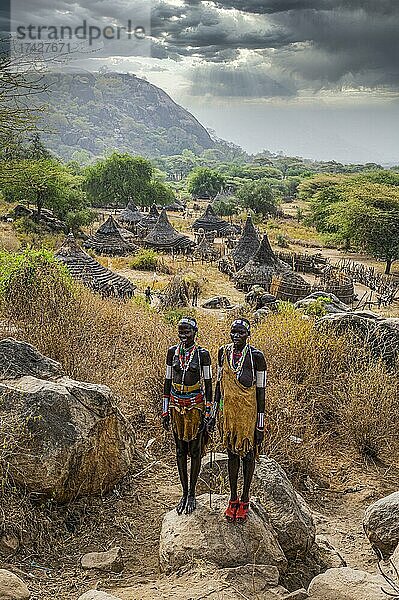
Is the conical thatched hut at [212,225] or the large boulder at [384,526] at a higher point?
the large boulder at [384,526]

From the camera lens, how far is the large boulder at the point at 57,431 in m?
4.88

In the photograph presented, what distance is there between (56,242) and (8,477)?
22.0 metres

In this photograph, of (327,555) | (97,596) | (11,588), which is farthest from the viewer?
(327,555)

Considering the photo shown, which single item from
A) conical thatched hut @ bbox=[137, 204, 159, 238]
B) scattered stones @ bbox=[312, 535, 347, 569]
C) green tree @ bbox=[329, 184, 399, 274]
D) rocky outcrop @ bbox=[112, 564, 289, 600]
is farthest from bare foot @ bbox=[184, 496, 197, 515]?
→ conical thatched hut @ bbox=[137, 204, 159, 238]

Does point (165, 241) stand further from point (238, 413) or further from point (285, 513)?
point (238, 413)

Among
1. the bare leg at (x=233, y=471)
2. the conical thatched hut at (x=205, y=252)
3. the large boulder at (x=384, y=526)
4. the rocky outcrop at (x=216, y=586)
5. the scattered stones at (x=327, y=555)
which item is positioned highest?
the bare leg at (x=233, y=471)

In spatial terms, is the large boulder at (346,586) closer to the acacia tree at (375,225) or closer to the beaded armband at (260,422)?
the beaded armband at (260,422)

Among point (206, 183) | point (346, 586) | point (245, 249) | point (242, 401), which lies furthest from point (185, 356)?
point (206, 183)

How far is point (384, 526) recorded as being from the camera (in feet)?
17.0

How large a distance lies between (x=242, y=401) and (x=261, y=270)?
17431 mm

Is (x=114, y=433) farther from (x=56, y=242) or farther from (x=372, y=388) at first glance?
(x=56, y=242)

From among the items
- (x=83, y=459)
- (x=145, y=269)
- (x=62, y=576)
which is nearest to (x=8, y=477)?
(x=83, y=459)

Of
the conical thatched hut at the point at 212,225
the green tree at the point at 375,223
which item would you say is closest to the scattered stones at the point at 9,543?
the green tree at the point at 375,223

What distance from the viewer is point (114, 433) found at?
5578mm
